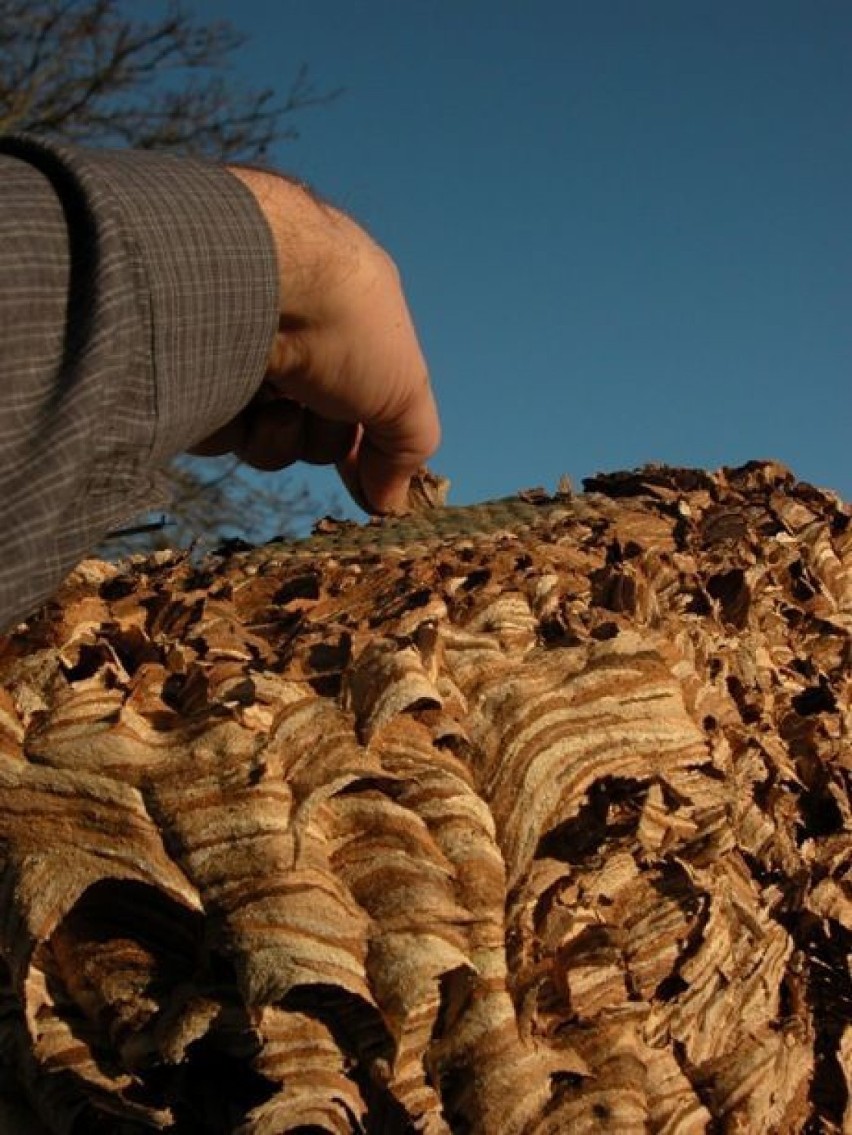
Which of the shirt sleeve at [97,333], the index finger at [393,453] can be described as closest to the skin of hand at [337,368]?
the index finger at [393,453]

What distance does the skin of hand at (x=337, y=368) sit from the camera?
59.6 inches

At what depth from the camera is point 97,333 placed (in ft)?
3.61

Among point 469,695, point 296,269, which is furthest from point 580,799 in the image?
point 296,269

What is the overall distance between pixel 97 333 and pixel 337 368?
630 millimetres

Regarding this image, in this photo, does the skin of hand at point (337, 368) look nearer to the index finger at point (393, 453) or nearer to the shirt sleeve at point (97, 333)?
the index finger at point (393, 453)

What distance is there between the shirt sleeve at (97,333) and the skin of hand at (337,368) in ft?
0.56

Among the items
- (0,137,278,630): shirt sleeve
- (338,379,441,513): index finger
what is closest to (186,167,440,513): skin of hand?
(338,379,441,513): index finger

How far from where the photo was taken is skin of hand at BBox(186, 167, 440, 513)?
1513 mm

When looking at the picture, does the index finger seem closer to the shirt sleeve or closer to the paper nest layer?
the paper nest layer

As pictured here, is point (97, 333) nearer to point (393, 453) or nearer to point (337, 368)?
point (337, 368)

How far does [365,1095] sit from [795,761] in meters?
0.76

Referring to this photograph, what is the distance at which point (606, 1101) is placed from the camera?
1.40 metres

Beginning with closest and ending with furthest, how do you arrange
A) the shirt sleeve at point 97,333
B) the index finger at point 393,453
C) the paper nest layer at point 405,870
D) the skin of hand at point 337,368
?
the shirt sleeve at point 97,333, the paper nest layer at point 405,870, the skin of hand at point 337,368, the index finger at point 393,453

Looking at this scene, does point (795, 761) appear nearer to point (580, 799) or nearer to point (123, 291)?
point (580, 799)
